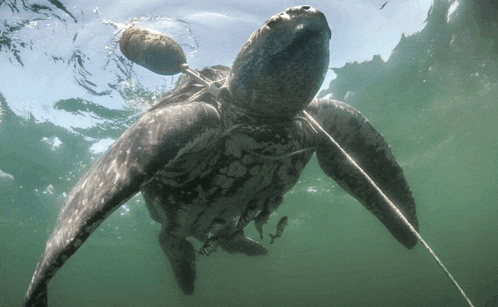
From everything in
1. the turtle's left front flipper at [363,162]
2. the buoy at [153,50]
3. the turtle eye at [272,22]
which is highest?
the turtle eye at [272,22]

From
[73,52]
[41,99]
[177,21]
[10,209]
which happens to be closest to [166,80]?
[177,21]

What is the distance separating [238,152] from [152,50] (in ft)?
4.81

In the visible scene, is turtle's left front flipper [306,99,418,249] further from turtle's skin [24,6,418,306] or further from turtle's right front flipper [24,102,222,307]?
turtle's right front flipper [24,102,222,307]

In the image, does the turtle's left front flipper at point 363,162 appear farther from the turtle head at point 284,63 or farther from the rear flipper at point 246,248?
the rear flipper at point 246,248

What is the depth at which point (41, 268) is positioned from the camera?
1.74m

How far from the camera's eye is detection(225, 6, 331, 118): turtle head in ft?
6.66

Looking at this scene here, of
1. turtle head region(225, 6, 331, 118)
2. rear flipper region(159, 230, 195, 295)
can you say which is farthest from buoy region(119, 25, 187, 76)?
rear flipper region(159, 230, 195, 295)

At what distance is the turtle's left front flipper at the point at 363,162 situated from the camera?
3.36 meters

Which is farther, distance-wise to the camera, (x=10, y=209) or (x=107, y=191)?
(x=10, y=209)

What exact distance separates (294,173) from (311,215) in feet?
101

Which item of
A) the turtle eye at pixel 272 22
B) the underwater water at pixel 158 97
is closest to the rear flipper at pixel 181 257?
the underwater water at pixel 158 97

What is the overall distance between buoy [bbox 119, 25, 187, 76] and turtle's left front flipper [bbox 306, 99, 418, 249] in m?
1.62

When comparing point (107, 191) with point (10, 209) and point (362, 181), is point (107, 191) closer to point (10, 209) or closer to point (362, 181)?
point (362, 181)

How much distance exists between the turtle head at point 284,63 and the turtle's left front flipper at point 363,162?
1094mm
